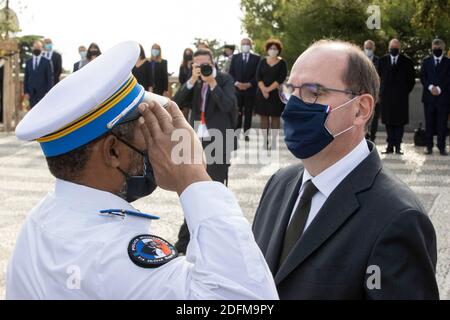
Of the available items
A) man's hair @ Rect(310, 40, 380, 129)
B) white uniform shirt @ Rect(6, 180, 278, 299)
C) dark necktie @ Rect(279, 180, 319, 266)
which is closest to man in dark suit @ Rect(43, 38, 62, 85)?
man's hair @ Rect(310, 40, 380, 129)

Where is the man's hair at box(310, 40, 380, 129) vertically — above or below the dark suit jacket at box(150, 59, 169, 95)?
above

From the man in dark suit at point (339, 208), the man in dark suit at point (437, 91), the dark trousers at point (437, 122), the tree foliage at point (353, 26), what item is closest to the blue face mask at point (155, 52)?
the tree foliage at point (353, 26)

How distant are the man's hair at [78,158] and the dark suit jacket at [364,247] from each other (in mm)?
901

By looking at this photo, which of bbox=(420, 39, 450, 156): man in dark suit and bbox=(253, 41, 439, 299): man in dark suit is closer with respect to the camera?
bbox=(253, 41, 439, 299): man in dark suit

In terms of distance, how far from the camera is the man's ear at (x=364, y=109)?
10.5 ft

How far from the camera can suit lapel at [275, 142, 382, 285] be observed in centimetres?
283

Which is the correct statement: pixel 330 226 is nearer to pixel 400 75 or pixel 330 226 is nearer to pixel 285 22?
pixel 400 75

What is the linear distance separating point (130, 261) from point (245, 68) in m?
15.7

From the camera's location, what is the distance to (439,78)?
48.5 ft

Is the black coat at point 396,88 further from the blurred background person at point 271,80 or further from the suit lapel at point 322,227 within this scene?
the suit lapel at point 322,227

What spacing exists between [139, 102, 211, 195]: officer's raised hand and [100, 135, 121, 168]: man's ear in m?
0.13

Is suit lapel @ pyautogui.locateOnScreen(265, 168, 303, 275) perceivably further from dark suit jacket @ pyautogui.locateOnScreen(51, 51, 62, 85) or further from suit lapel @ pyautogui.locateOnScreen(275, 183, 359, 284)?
dark suit jacket @ pyautogui.locateOnScreen(51, 51, 62, 85)

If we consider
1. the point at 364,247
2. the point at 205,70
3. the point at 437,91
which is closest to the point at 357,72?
the point at 364,247
